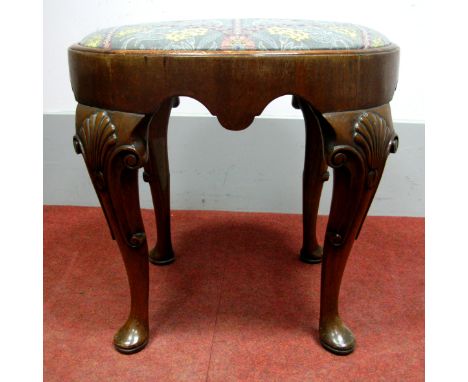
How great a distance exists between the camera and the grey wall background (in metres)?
1.46

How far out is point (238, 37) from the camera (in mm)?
756

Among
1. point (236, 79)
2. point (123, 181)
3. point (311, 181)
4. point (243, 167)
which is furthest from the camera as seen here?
point (243, 167)

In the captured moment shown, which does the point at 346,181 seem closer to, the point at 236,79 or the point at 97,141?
the point at 236,79

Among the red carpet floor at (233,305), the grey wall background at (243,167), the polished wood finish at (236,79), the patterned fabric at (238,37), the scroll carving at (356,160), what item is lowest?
the red carpet floor at (233,305)

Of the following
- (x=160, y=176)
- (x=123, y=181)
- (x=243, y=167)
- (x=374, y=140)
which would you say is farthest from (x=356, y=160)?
(x=243, y=167)

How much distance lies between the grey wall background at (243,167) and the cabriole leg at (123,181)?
0.63 metres

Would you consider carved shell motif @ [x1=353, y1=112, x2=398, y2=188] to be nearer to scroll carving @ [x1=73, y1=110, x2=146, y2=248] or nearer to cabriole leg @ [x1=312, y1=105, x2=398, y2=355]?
cabriole leg @ [x1=312, y1=105, x2=398, y2=355]

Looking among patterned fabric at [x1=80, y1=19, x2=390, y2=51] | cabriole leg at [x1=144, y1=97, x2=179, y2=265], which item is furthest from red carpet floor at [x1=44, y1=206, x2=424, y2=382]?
patterned fabric at [x1=80, y1=19, x2=390, y2=51]

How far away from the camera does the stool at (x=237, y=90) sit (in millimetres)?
741

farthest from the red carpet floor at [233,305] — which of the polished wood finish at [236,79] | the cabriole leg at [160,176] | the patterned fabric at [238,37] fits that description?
the patterned fabric at [238,37]

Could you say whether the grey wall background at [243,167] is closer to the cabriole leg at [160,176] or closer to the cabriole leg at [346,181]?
the cabriole leg at [160,176]

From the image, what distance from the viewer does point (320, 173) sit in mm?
1150

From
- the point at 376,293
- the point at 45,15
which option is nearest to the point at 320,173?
the point at 376,293

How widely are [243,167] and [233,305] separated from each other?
53cm
